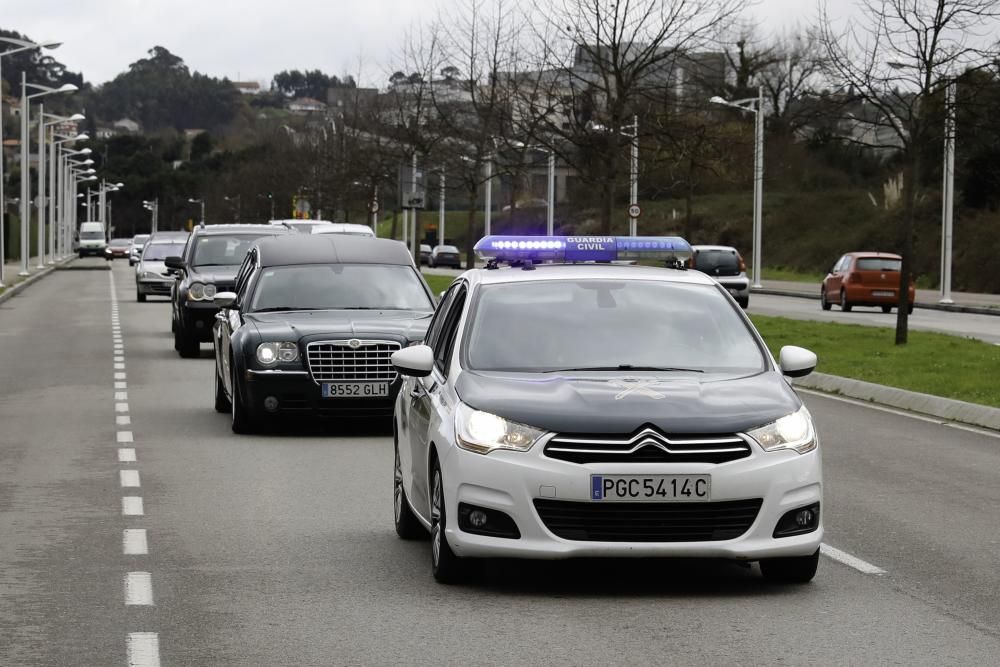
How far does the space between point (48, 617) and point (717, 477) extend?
2.77m

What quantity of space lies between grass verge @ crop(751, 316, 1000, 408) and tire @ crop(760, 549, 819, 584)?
10.1 meters

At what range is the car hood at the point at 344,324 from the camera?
606 inches

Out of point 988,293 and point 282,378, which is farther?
point 988,293

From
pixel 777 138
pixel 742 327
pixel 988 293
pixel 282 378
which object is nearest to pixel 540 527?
pixel 742 327

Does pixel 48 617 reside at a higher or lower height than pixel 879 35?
lower

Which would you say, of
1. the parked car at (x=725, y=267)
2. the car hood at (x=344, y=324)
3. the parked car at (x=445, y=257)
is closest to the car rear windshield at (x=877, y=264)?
the parked car at (x=725, y=267)

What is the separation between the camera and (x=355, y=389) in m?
15.3

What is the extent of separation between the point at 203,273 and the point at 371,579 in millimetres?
18103

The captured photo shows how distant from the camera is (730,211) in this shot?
98.1m

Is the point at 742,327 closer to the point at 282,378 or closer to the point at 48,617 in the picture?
the point at 48,617

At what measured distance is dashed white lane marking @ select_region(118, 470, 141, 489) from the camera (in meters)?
12.1

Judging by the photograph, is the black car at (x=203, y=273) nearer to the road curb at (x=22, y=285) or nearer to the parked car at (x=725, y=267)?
the parked car at (x=725, y=267)

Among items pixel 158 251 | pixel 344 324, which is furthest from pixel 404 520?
pixel 158 251

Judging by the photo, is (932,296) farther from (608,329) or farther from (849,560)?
(608,329)
